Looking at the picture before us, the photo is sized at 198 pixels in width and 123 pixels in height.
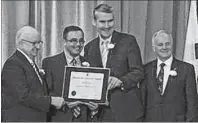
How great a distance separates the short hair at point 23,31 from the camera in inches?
84.2

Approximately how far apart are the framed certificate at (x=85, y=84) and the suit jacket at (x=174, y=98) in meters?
0.25

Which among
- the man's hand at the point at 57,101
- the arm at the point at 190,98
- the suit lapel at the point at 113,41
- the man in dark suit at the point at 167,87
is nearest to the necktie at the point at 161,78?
the man in dark suit at the point at 167,87

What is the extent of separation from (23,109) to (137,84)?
0.61 metres

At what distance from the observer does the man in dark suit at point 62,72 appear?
2.13 m

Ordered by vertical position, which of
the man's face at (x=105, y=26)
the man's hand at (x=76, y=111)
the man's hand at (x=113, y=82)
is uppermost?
the man's face at (x=105, y=26)

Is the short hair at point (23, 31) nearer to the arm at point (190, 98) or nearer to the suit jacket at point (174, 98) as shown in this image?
the suit jacket at point (174, 98)

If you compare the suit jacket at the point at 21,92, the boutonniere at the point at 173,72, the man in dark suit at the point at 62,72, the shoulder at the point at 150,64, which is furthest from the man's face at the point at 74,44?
the boutonniere at the point at 173,72

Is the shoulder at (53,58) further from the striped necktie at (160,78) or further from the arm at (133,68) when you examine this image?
the striped necktie at (160,78)

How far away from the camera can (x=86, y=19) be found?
2232mm

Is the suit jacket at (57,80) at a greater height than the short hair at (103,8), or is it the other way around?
the short hair at (103,8)

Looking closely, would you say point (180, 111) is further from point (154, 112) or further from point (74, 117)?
point (74, 117)

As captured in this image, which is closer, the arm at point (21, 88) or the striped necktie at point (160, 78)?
the arm at point (21, 88)

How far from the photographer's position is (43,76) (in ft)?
7.02

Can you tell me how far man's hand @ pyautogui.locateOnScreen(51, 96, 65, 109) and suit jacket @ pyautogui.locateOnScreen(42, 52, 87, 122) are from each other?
0.02 meters
